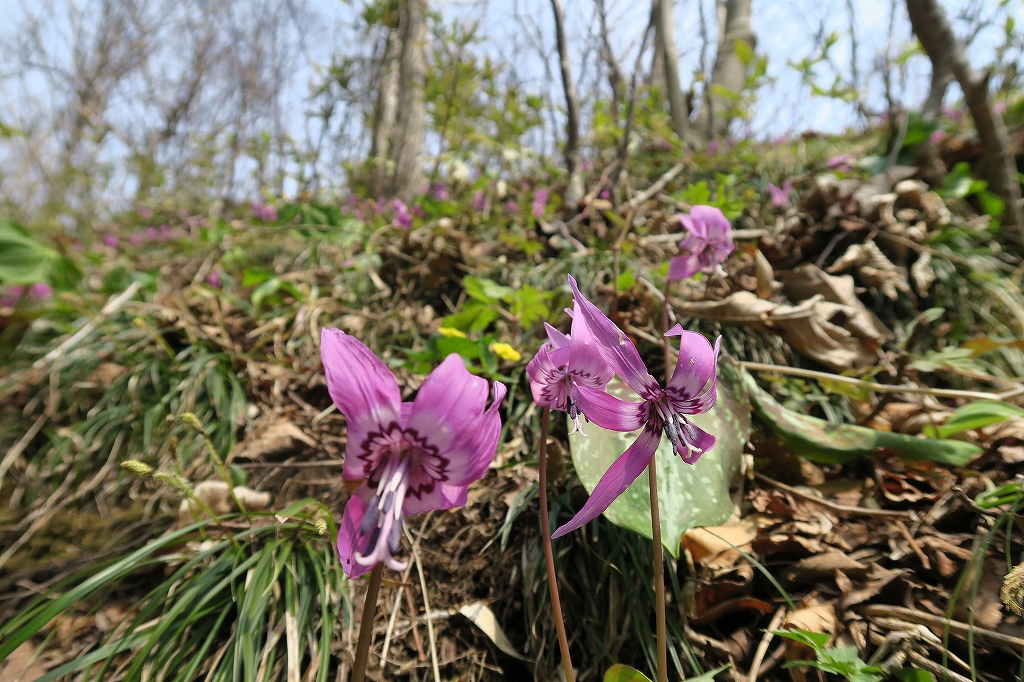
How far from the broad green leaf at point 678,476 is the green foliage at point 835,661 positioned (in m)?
0.21

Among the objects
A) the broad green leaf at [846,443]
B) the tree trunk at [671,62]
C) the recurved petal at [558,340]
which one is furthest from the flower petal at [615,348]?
the tree trunk at [671,62]

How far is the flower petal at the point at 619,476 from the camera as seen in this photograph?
628 mm

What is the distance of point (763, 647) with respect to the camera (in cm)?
93

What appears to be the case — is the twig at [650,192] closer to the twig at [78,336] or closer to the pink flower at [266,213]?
the twig at [78,336]

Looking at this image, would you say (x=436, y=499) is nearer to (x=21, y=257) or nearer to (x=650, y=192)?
(x=650, y=192)

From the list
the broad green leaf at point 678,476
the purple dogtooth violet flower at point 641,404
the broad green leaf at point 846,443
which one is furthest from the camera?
the broad green leaf at point 846,443

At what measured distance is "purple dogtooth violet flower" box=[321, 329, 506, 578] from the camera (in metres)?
0.54

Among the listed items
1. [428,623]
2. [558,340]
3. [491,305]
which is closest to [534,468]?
[428,623]

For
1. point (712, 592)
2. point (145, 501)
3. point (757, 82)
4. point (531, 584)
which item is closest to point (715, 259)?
point (712, 592)

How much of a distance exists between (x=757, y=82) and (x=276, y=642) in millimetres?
3977

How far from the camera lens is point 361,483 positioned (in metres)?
0.59

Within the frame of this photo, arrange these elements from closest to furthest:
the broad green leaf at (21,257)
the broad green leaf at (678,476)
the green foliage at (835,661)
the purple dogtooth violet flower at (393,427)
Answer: the purple dogtooth violet flower at (393,427) → the green foliage at (835,661) → the broad green leaf at (678,476) → the broad green leaf at (21,257)

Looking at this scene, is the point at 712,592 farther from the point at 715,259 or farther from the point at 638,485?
the point at 715,259

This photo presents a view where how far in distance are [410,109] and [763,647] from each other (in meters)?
4.74
